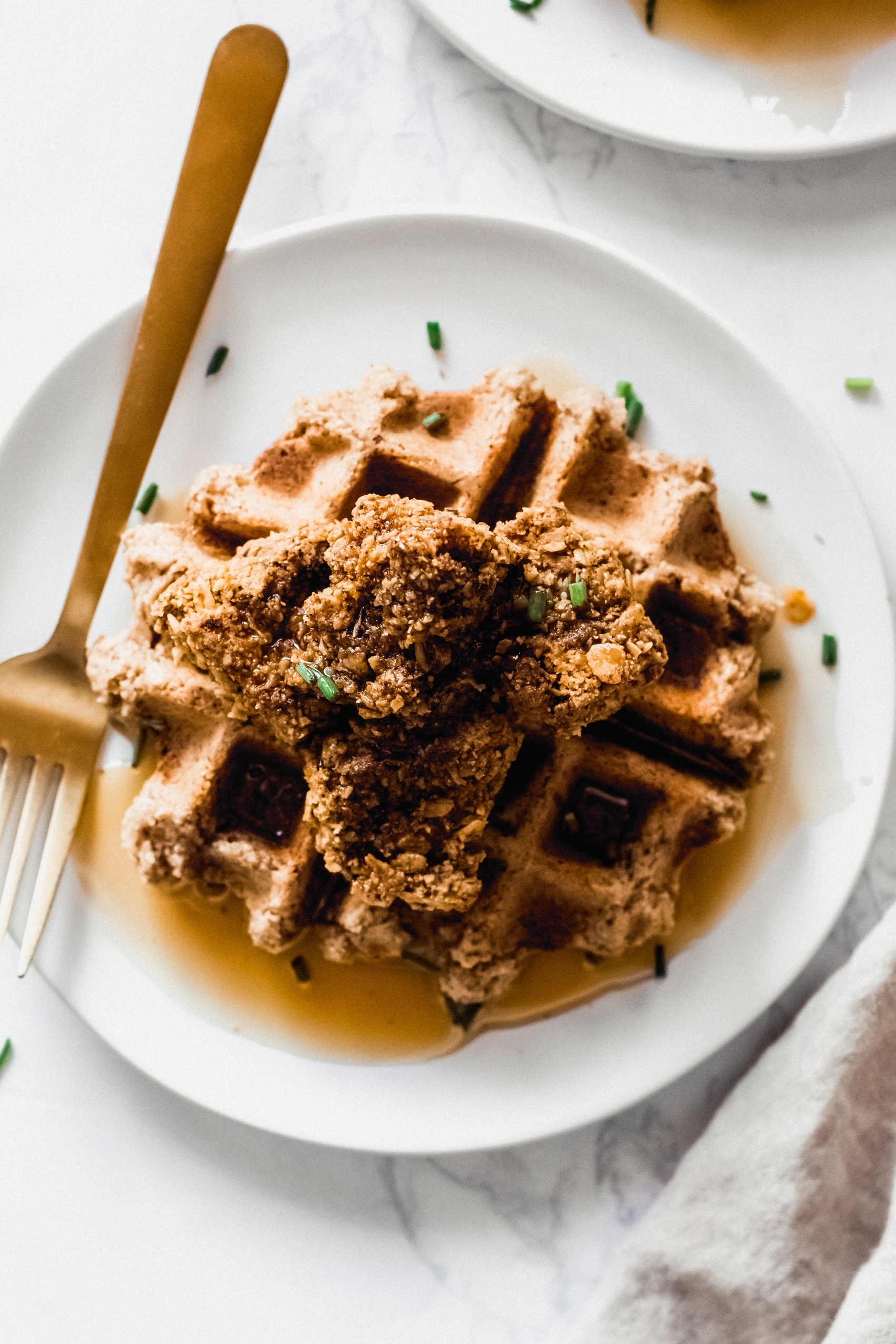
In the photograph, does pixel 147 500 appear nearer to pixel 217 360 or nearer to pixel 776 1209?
pixel 217 360

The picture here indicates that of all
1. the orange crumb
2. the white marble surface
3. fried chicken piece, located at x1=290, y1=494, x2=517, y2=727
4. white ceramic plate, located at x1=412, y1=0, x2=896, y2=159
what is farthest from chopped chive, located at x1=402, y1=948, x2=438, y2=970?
white ceramic plate, located at x1=412, y1=0, x2=896, y2=159

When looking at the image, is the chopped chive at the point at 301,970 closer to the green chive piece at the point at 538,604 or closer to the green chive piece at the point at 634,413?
the green chive piece at the point at 538,604

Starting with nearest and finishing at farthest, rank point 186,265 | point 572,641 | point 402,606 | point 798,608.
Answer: point 402,606 → point 572,641 → point 186,265 → point 798,608

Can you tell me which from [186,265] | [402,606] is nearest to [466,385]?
[186,265]

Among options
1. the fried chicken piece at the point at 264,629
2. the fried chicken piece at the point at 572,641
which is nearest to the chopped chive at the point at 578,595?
the fried chicken piece at the point at 572,641

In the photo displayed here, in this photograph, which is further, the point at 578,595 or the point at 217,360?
the point at 217,360

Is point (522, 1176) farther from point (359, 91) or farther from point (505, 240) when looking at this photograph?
point (359, 91)

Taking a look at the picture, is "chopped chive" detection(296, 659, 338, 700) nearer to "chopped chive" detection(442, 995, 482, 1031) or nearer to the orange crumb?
"chopped chive" detection(442, 995, 482, 1031)
